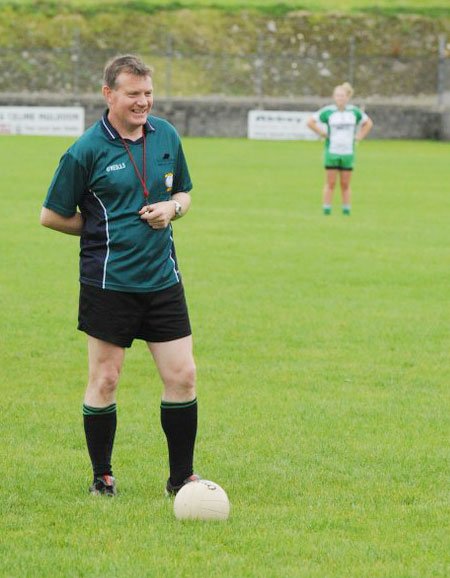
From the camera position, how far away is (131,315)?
19.8ft

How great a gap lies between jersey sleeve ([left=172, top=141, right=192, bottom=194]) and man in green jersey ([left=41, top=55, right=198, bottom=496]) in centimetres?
2

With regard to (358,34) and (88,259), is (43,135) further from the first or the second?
(88,259)

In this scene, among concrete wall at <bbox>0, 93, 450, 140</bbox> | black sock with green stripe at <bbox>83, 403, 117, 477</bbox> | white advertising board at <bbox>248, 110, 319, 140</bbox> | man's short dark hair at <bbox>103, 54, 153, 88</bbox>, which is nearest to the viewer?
man's short dark hair at <bbox>103, 54, 153, 88</bbox>

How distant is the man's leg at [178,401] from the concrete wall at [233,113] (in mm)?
37624

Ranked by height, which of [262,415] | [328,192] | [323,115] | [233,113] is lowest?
[233,113]

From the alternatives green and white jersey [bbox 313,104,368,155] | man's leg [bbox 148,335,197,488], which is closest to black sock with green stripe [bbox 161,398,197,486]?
man's leg [bbox 148,335,197,488]

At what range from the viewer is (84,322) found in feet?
20.0

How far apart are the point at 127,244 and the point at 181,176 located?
554 millimetres

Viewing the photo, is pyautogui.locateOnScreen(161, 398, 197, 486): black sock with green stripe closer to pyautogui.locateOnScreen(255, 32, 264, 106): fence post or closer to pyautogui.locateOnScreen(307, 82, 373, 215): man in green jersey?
pyautogui.locateOnScreen(307, 82, 373, 215): man in green jersey

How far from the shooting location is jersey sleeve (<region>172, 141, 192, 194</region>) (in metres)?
6.25

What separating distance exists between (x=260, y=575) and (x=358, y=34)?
176 feet

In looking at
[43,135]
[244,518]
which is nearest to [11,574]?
[244,518]

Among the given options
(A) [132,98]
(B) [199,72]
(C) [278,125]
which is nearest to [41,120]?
(C) [278,125]

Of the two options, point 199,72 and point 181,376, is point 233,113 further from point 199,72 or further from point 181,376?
point 181,376
